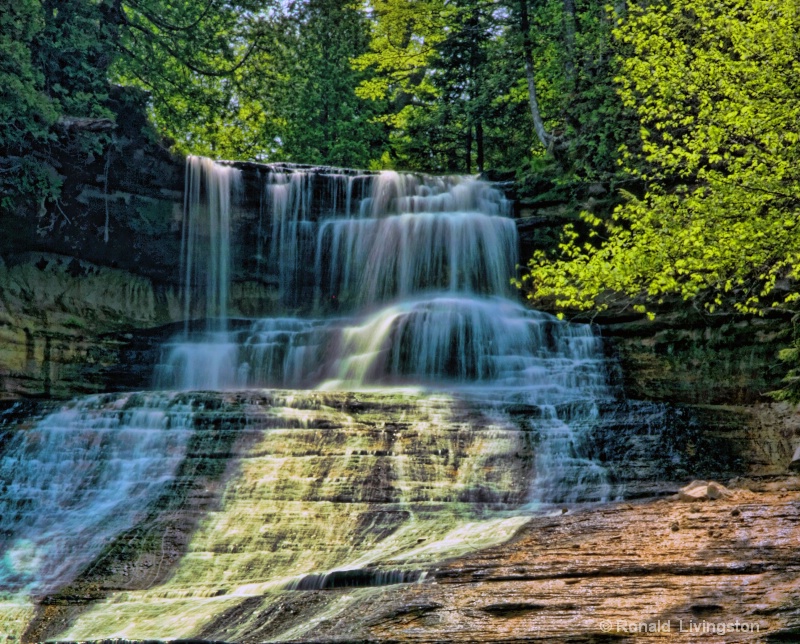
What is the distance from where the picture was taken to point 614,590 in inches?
295

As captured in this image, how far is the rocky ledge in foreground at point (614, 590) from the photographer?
268 inches

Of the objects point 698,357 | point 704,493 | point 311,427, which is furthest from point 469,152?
point 704,493

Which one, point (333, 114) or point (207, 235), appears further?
point (333, 114)

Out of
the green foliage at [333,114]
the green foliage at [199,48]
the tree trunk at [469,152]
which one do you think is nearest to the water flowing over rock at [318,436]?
the green foliage at [199,48]

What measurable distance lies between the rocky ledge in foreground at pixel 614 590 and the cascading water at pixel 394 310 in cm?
483

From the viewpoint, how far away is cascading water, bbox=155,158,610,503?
17.8 m

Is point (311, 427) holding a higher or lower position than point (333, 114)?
lower

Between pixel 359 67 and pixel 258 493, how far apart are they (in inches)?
895

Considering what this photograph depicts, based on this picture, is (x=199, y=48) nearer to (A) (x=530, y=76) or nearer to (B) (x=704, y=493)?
(A) (x=530, y=76)

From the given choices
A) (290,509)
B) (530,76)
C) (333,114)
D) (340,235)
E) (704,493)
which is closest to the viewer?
(704,493)

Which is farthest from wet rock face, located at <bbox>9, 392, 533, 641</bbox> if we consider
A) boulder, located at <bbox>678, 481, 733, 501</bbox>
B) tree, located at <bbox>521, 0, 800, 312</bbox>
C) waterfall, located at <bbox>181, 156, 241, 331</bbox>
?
waterfall, located at <bbox>181, 156, 241, 331</bbox>

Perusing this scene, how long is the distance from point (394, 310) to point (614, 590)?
13789mm

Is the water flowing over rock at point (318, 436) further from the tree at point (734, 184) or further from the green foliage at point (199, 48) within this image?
the tree at point (734, 184)

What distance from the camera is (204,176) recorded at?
72.6 feet
